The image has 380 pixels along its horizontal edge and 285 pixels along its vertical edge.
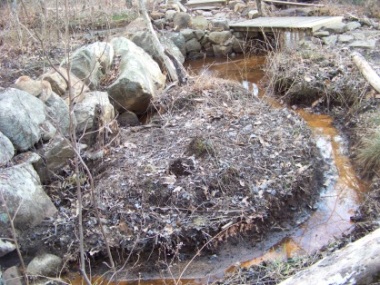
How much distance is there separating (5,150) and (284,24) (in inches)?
261

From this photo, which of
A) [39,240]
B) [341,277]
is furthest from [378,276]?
[39,240]

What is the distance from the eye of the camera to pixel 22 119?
522 cm

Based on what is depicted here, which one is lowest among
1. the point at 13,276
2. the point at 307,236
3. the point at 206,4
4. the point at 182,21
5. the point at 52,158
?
the point at 307,236

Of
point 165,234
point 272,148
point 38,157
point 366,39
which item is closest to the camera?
point 165,234

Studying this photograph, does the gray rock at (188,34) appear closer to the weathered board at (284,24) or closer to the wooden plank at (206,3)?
the weathered board at (284,24)

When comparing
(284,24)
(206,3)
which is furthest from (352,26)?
(206,3)

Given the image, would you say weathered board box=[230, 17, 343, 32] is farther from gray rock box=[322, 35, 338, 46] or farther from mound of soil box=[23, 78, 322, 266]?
mound of soil box=[23, 78, 322, 266]

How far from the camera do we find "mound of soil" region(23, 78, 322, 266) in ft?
14.8

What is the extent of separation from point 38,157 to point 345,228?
344 centimetres

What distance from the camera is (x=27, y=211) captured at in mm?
4629

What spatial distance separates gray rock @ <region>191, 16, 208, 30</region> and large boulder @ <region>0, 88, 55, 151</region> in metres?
6.45

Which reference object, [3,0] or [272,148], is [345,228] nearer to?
[272,148]

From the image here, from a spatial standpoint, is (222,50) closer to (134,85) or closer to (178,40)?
(178,40)

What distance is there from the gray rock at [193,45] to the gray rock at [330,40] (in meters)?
3.37
